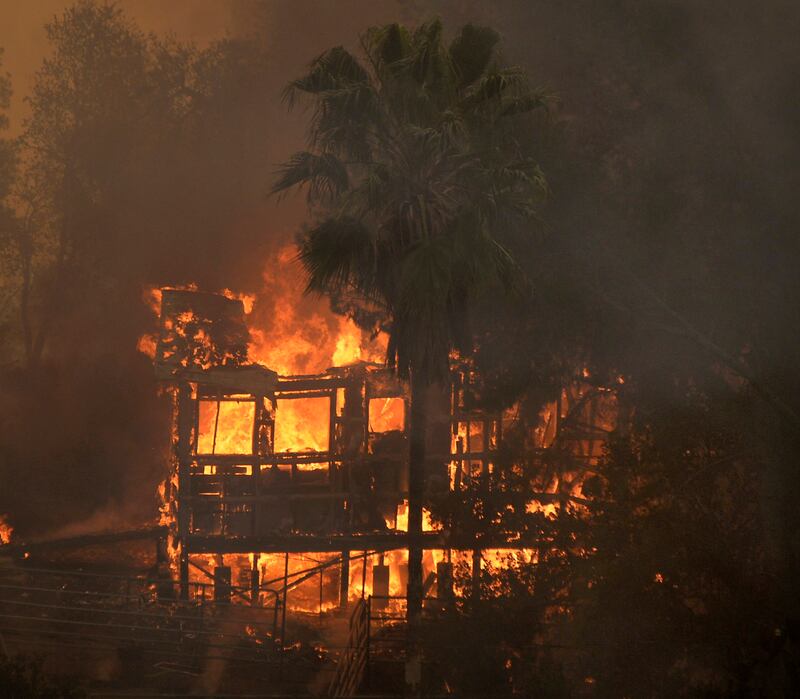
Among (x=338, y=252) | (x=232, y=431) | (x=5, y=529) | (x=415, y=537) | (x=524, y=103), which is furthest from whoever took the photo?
(x=5, y=529)

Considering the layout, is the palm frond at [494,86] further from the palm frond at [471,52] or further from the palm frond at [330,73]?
the palm frond at [330,73]

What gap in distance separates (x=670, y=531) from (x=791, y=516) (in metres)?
1.56

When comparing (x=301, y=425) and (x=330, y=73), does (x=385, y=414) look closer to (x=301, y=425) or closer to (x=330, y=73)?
(x=301, y=425)

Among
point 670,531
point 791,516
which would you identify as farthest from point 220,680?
point 791,516

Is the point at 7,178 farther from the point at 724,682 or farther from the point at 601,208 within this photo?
the point at 724,682

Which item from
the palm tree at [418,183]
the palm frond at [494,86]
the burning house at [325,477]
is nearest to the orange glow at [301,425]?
the burning house at [325,477]

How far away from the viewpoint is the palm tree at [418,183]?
15.4 metres

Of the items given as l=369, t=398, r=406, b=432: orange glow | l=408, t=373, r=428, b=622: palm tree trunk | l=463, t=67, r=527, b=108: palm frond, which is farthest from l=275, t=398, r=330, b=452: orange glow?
l=463, t=67, r=527, b=108: palm frond

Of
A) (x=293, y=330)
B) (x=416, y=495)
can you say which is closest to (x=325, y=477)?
(x=416, y=495)

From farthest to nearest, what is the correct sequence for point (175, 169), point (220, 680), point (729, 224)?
1. point (175, 169)
2. point (220, 680)
3. point (729, 224)

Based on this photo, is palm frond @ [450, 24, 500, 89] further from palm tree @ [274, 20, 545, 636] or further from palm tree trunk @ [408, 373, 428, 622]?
palm tree trunk @ [408, 373, 428, 622]

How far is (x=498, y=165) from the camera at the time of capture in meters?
15.9

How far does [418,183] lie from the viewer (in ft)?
52.0

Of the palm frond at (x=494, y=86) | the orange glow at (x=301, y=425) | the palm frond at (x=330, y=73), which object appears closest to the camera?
the palm frond at (x=494, y=86)
